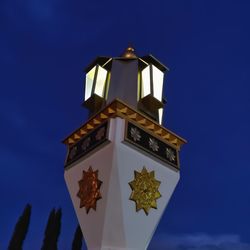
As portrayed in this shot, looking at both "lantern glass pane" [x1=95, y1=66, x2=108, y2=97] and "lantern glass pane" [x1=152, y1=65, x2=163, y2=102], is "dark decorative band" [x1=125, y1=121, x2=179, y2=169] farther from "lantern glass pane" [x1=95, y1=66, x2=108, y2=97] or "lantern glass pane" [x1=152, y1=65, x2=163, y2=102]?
"lantern glass pane" [x1=95, y1=66, x2=108, y2=97]

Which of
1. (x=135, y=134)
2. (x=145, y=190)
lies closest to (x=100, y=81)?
(x=135, y=134)

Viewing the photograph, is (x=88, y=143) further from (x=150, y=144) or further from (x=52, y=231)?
(x=52, y=231)

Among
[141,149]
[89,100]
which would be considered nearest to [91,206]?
[141,149]

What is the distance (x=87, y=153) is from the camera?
12.4 feet

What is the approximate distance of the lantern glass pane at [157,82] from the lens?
421 centimetres

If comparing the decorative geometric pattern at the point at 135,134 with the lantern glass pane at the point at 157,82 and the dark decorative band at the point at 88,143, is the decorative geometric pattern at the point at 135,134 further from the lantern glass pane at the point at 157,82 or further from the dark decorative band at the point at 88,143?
the lantern glass pane at the point at 157,82

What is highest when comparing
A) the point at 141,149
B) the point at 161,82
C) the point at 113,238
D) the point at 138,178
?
the point at 161,82

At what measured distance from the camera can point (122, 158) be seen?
3402mm

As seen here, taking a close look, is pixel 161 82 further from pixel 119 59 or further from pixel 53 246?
pixel 53 246

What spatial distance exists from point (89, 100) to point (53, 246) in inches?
568

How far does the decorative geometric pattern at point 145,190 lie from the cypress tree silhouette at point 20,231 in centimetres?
1479

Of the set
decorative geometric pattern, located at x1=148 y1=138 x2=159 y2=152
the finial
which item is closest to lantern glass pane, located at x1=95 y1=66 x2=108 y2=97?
the finial

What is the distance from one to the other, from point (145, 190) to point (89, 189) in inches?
24.7

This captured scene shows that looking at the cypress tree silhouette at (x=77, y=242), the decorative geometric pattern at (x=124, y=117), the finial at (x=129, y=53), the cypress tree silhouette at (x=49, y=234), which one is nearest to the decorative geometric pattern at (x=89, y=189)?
the decorative geometric pattern at (x=124, y=117)
